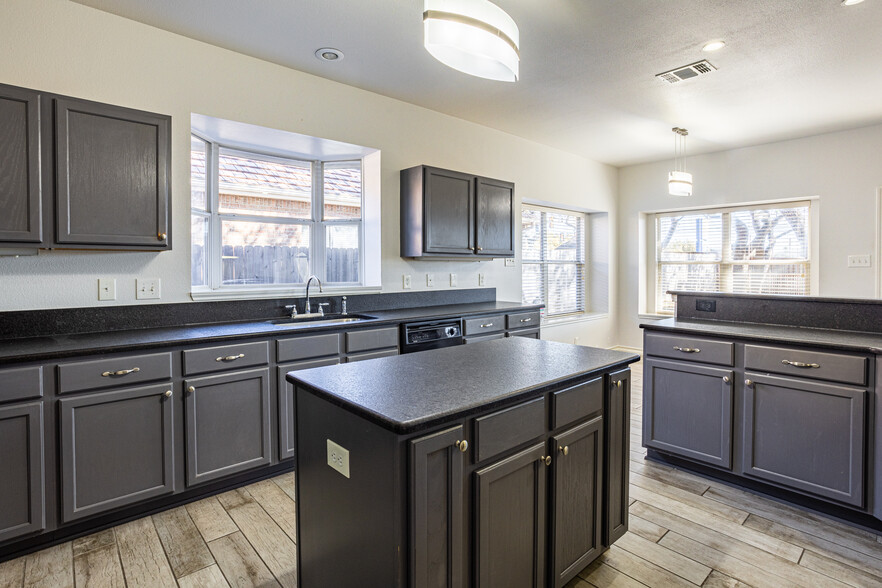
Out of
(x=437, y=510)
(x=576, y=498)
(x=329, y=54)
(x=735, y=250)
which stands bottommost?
(x=576, y=498)

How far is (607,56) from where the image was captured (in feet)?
10.1

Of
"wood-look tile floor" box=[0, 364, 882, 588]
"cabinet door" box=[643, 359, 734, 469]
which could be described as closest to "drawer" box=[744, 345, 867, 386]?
"cabinet door" box=[643, 359, 734, 469]

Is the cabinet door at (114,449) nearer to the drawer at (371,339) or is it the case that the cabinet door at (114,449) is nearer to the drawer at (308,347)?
the drawer at (308,347)

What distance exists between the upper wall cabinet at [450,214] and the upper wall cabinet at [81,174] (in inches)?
71.9

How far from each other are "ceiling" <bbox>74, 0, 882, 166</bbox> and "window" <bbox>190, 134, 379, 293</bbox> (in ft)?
2.53

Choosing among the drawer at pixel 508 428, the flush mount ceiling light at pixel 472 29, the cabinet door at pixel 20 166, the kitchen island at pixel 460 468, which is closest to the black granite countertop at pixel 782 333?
the kitchen island at pixel 460 468

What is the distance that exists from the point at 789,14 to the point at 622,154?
3299mm

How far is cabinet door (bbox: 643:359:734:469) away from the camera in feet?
8.61

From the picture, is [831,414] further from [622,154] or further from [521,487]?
[622,154]

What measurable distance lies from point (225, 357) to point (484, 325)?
2049mm

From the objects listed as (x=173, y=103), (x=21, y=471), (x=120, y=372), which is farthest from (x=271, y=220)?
(x=21, y=471)

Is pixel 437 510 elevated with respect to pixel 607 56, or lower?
lower

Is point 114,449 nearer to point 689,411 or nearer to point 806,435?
point 689,411

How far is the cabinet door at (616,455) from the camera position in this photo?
1.87m
